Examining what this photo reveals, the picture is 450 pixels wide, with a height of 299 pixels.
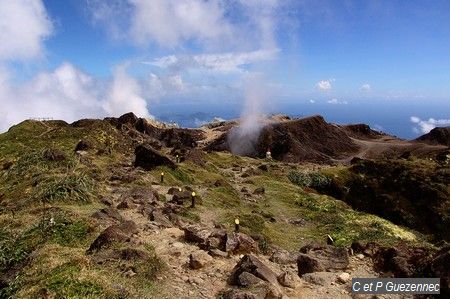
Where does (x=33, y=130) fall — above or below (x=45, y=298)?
above

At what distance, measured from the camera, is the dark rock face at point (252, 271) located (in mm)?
13414

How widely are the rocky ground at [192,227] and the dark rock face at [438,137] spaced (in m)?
46.6

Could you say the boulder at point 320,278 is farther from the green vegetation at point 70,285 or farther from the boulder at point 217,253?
the green vegetation at point 70,285

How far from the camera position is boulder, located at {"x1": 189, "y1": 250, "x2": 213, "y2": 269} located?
14.6 m

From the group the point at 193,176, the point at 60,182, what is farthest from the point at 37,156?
the point at 193,176

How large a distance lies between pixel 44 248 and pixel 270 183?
35.0 m

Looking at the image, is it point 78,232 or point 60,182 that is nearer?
point 78,232

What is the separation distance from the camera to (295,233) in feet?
94.5

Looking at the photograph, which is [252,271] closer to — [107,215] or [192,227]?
[192,227]

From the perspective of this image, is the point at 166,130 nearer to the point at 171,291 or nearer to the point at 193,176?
the point at 193,176

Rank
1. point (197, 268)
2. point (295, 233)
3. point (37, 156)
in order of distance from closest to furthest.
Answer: point (197, 268) → point (295, 233) → point (37, 156)

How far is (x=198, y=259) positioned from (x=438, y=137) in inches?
3428

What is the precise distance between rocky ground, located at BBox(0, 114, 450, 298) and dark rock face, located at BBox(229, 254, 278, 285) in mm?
44

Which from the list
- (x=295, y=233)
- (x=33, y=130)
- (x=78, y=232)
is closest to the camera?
(x=78, y=232)
